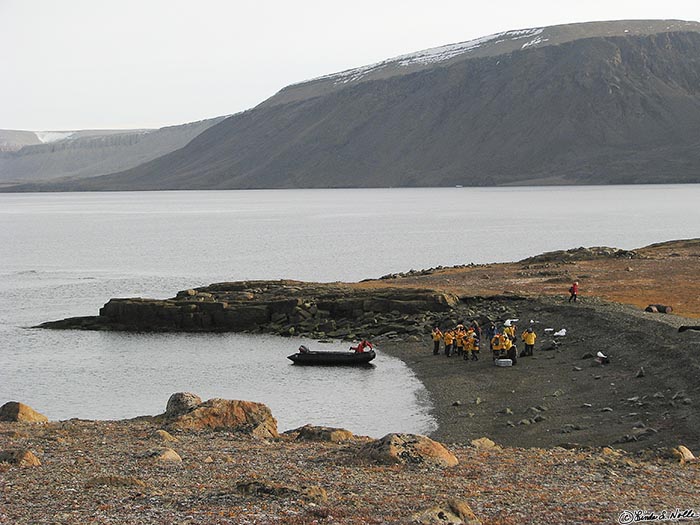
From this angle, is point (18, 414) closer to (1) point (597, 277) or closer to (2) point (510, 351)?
(2) point (510, 351)

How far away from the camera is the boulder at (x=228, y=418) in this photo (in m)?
25.2

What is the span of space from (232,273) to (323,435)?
6376 cm

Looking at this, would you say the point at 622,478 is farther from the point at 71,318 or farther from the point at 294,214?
the point at 294,214

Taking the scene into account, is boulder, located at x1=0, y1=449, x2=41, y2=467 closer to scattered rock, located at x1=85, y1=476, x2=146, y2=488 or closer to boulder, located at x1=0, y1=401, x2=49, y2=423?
scattered rock, located at x1=85, y1=476, x2=146, y2=488

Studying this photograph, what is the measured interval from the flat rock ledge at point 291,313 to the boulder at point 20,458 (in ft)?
97.1

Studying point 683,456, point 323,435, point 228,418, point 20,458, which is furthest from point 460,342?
point 20,458

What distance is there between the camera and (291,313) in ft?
176

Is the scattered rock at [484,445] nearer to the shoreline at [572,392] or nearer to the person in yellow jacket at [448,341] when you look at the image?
the shoreline at [572,392]

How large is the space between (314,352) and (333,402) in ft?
25.2

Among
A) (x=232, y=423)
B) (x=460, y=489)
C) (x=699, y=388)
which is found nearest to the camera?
(x=460, y=489)

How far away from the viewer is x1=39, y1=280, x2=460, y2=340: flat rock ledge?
50625 mm

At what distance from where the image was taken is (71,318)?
189ft

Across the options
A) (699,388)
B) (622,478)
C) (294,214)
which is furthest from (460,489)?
(294,214)

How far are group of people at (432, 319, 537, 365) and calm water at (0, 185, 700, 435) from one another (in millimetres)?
2814
